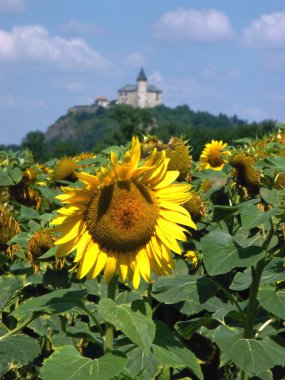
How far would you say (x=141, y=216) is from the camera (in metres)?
2.16

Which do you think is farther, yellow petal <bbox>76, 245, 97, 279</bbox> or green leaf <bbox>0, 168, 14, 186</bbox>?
green leaf <bbox>0, 168, 14, 186</bbox>

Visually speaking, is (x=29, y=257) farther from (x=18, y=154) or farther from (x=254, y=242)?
(x=18, y=154)

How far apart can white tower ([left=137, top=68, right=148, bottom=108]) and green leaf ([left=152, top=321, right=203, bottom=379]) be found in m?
173

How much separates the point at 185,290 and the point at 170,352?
47cm

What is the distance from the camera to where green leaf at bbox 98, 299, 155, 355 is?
2037mm

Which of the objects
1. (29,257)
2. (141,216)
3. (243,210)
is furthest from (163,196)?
(29,257)

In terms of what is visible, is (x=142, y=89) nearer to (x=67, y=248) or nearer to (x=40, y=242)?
(x=40, y=242)

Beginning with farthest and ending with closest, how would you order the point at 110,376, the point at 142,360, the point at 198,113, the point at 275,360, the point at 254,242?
the point at 198,113, the point at 254,242, the point at 142,360, the point at 275,360, the point at 110,376

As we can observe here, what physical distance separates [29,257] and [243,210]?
1.29 metres

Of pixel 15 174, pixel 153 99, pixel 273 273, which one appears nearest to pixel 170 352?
pixel 273 273

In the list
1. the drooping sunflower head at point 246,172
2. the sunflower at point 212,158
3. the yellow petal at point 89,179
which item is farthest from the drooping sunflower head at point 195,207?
the sunflower at point 212,158

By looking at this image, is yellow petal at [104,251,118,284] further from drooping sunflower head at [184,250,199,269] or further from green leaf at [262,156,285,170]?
drooping sunflower head at [184,250,199,269]

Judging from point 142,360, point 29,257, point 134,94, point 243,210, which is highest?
point 134,94

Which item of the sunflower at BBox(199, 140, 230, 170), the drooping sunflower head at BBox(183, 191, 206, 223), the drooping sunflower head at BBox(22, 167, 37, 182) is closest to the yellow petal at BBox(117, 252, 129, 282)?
the drooping sunflower head at BBox(183, 191, 206, 223)
